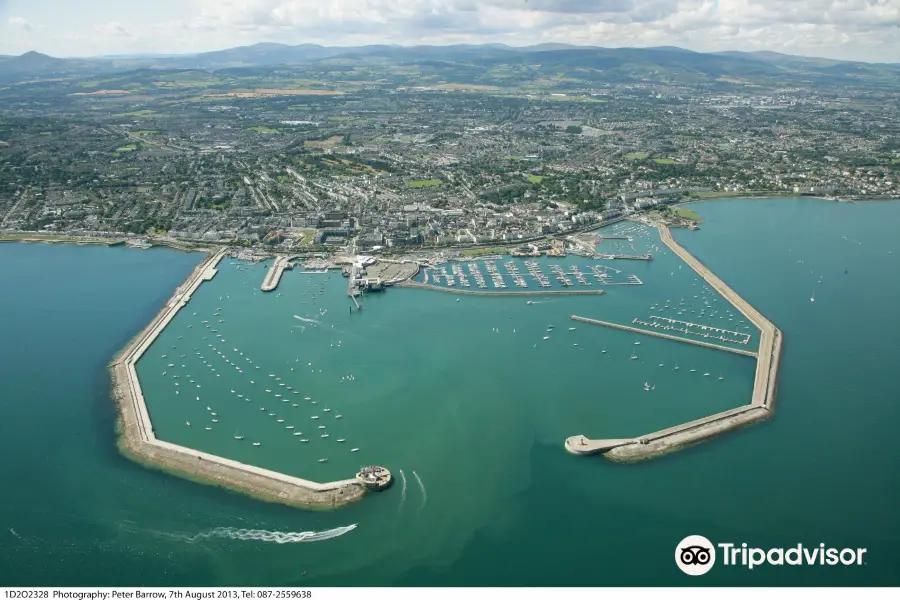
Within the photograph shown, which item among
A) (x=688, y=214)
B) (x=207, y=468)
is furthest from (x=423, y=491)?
(x=688, y=214)

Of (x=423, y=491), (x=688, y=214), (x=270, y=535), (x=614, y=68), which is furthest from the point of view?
(x=614, y=68)

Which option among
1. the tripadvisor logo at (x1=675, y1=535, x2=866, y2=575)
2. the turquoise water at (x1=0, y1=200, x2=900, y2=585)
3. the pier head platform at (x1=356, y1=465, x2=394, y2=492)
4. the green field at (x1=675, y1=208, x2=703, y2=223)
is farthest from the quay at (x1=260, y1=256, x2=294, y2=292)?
the green field at (x1=675, y1=208, x2=703, y2=223)

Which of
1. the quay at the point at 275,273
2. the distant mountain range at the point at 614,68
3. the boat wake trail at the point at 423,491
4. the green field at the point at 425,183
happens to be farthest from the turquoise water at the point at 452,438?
the distant mountain range at the point at 614,68

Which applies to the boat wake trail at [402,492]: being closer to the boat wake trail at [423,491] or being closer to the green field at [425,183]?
the boat wake trail at [423,491]

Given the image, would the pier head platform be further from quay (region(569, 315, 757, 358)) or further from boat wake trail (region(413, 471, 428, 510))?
quay (region(569, 315, 757, 358))

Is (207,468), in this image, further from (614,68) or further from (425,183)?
(614,68)

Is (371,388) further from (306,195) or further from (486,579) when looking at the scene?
(306,195)

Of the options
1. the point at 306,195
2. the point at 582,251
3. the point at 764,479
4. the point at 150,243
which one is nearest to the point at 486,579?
the point at 764,479
